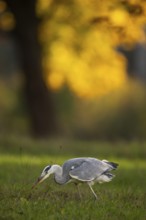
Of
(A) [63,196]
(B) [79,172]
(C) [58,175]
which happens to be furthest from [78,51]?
(B) [79,172]

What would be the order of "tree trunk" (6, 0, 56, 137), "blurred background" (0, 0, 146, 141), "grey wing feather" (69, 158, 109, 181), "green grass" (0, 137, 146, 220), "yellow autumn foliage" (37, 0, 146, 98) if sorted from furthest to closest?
"blurred background" (0, 0, 146, 141), "tree trunk" (6, 0, 56, 137), "yellow autumn foliage" (37, 0, 146, 98), "grey wing feather" (69, 158, 109, 181), "green grass" (0, 137, 146, 220)

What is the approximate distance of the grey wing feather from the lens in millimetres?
11258

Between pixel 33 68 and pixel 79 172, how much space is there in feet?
54.3

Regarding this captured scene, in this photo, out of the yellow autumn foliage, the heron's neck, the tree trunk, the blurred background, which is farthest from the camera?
the blurred background

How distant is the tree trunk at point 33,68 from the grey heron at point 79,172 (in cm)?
1491

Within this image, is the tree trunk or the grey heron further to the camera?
the tree trunk

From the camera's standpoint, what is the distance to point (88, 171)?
11.4 m

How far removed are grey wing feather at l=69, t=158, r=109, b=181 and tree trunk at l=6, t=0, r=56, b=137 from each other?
14.9 metres

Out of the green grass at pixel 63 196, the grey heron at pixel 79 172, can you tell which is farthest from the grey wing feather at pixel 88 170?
the green grass at pixel 63 196

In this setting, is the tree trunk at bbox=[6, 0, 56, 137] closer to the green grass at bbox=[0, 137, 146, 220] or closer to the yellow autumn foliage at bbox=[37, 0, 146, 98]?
the yellow autumn foliage at bbox=[37, 0, 146, 98]

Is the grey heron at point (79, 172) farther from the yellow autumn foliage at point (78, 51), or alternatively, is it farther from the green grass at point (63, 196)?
the yellow autumn foliage at point (78, 51)

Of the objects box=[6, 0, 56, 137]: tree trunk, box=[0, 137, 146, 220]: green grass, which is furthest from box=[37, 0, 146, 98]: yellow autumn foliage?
box=[0, 137, 146, 220]: green grass

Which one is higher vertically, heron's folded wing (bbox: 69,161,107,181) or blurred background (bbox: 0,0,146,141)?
heron's folded wing (bbox: 69,161,107,181)

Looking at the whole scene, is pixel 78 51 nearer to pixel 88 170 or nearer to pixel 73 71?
pixel 73 71
